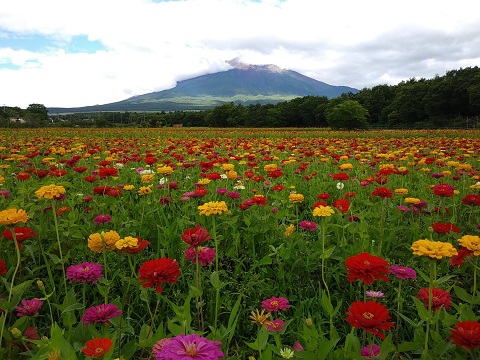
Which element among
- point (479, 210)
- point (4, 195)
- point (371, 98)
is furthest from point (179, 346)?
point (371, 98)

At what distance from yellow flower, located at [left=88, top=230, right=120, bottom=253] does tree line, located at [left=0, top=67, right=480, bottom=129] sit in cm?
3014

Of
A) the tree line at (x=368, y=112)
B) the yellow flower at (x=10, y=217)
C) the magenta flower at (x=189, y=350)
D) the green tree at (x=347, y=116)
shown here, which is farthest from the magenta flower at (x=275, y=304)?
the green tree at (x=347, y=116)

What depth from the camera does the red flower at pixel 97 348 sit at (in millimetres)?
1014

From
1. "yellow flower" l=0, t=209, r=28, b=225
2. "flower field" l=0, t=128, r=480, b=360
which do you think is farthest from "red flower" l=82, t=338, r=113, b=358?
"yellow flower" l=0, t=209, r=28, b=225

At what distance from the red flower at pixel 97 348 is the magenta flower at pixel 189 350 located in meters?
0.25

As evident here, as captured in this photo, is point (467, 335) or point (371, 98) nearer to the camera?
point (467, 335)

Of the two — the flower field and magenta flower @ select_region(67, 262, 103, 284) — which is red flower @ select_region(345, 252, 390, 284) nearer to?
the flower field

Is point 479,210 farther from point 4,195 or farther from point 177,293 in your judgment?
point 4,195

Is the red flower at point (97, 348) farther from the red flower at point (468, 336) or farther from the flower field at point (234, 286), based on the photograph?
the red flower at point (468, 336)

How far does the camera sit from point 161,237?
7.90ft

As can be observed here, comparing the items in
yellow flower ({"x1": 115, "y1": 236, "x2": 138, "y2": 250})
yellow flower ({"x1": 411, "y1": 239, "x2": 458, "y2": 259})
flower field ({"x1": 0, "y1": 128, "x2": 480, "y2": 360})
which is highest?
yellow flower ({"x1": 411, "y1": 239, "x2": 458, "y2": 259})

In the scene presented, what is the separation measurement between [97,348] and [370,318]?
0.86 m

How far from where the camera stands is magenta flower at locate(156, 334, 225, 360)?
33.5 inches

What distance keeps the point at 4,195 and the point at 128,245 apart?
2.13 meters
